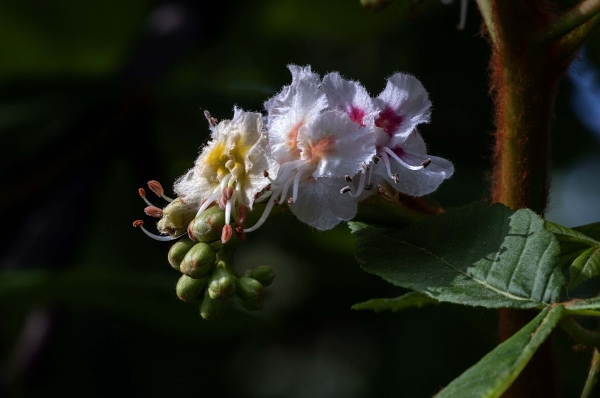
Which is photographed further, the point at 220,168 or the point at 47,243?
the point at 47,243

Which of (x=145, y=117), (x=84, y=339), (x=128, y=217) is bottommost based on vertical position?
(x=84, y=339)

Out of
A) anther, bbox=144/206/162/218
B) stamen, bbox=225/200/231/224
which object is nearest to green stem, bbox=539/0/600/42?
stamen, bbox=225/200/231/224

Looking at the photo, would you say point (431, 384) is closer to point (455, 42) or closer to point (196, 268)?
point (455, 42)

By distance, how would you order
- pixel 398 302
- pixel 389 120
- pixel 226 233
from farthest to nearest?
pixel 398 302 < pixel 389 120 < pixel 226 233

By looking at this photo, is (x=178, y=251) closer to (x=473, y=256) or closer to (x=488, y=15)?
(x=473, y=256)

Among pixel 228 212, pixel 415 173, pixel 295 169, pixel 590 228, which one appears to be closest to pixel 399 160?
pixel 415 173

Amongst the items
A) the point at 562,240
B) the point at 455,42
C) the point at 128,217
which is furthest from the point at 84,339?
the point at 562,240

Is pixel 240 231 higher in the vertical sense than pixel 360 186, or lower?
lower

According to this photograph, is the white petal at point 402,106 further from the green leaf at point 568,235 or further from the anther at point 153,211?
the anther at point 153,211
